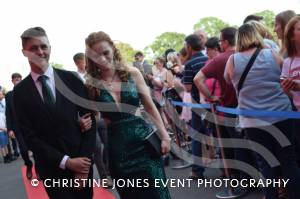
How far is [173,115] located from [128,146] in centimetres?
582

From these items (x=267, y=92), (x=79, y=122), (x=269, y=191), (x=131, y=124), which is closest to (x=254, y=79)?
(x=267, y=92)

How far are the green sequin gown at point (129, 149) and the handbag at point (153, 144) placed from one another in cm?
3

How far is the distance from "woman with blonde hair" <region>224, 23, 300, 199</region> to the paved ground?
1365 mm

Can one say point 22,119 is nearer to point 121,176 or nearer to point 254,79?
point 121,176

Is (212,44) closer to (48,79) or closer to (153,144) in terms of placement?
(153,144)

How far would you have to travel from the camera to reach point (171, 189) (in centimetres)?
665

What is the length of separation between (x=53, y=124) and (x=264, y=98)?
2.11m

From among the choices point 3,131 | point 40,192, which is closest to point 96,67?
point 40,192

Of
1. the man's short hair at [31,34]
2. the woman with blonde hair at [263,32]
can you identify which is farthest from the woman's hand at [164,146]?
the woman with blonde hair at [263,32]

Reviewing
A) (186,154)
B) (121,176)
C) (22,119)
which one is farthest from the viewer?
(186,154)

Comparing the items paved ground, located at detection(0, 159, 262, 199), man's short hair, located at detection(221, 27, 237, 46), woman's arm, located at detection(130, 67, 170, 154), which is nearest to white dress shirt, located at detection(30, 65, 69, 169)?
woman's arm, located at detection(130, 67, 170, 154)

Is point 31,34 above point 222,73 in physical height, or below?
above

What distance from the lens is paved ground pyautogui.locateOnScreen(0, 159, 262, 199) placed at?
6.02 m

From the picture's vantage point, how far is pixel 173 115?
924cm
